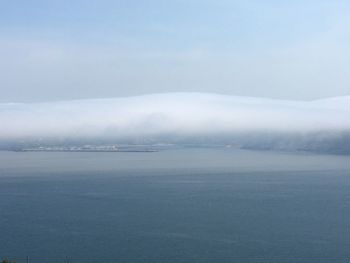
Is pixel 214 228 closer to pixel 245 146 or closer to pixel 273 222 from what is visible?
pixel 273 222

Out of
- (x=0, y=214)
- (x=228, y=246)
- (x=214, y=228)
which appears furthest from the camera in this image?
(x=0, y=214)

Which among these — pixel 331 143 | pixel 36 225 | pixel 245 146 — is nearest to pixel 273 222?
pixel 36 225

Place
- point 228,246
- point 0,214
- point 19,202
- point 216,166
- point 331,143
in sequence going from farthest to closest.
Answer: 1. point 331,143
2. point 216,166
3. point 19,202
4. point 0,214
5. point 228,246

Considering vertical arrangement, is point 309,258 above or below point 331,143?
below

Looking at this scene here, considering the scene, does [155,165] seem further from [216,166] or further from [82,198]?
[82,198]

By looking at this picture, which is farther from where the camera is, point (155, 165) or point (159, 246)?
point (155, 165)

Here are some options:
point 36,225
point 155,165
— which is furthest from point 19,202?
point 155,165
